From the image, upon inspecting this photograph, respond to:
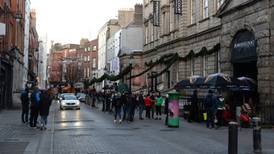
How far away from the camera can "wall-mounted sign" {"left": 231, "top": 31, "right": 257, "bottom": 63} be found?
2494 cm

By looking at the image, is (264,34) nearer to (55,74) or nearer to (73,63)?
(73,63)

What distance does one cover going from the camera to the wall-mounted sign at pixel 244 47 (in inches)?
982

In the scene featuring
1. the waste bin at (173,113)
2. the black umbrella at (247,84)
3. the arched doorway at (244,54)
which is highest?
the arched doorway at (244,54)

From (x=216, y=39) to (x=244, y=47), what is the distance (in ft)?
20.3

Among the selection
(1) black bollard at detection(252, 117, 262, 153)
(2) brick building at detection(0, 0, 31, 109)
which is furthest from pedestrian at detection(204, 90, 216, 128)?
(2) brick building at detection(0, 0, 31, 109)

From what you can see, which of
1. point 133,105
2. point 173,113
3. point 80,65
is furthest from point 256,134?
point 80,65

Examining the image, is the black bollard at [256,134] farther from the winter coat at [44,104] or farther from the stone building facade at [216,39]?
the winter coat at [44,104]

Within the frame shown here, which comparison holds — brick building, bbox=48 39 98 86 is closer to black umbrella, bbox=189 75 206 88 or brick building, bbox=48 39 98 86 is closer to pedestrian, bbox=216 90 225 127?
black umbrella, bbox=189 75 206 88

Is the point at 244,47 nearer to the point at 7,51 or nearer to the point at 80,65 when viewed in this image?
the point at 7,51

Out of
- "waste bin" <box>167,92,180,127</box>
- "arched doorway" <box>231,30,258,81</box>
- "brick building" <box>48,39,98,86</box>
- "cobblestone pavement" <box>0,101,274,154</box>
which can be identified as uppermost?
"brick building" <box>48,39,98,86</box>

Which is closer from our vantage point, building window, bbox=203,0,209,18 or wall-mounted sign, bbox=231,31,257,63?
wall-mounted sign, bbox=231,31,257,63

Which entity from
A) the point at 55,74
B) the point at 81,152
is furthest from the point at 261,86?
the point at 55,74

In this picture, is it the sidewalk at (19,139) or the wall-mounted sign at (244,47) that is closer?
the sidewalk at (19,139)

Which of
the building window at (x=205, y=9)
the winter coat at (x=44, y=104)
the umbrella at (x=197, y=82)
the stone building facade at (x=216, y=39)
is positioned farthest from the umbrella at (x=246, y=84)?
the building window at (x=205, y=9)
